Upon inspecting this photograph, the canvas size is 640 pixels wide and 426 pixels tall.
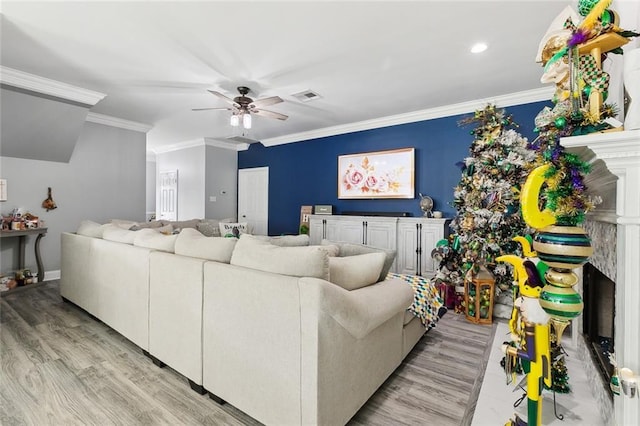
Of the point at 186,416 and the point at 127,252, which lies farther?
the point at 127,252

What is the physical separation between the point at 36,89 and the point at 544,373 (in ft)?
18.4

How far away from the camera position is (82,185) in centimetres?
495

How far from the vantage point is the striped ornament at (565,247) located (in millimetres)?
1090

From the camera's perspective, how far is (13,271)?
14.0ft

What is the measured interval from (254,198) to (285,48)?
459 centimetres

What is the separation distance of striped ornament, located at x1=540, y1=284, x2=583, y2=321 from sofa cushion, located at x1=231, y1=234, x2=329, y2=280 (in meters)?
0.97

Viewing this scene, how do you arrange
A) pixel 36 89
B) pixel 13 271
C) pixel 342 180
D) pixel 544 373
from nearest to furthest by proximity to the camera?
pixel 544 373
pixel 36 89
pixel 13 271
pixel 342 180

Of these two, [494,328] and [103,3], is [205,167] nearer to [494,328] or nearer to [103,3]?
[103,3]

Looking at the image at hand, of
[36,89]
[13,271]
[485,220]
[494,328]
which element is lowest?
[494,328]

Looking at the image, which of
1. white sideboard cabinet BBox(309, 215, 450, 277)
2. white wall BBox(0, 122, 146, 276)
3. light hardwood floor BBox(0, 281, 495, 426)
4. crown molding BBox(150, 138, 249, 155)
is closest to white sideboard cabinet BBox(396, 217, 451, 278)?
white sideboard cabinet BBox(309, 215, 450, 277)

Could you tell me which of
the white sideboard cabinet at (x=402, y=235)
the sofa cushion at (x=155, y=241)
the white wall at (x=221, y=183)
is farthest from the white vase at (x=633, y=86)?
the white wall at (x=221, y=183)

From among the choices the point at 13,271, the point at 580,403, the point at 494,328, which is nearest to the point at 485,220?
the point at 494,328

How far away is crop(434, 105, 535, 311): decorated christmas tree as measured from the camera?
10.5ft

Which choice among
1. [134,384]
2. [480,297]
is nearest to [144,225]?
[134,384]
